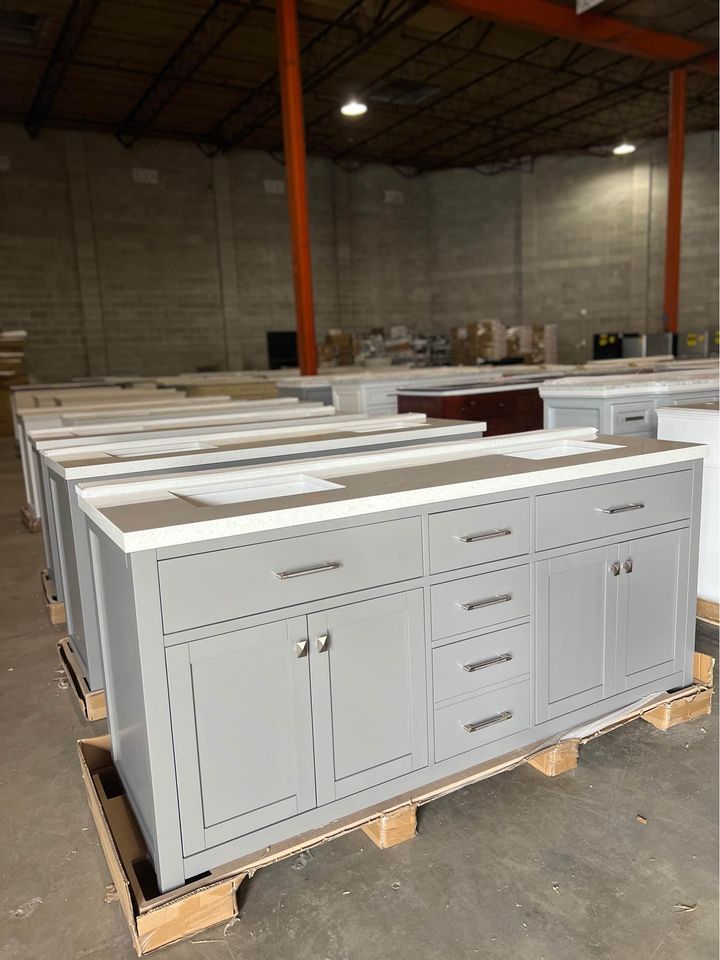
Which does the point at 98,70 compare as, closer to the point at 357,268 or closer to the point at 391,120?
the point at 391,120

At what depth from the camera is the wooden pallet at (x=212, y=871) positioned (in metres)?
1.71

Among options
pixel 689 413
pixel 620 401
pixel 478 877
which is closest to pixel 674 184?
pixel 620 401

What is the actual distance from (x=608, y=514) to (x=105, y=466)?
1.97m

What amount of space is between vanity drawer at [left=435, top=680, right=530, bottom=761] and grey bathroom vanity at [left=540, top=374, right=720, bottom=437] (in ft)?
10.2

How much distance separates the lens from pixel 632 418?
5.04 m

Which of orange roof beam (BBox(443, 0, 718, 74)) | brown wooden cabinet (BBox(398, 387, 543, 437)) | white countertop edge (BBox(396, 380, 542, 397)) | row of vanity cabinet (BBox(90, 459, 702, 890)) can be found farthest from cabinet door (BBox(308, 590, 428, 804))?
orange roof beam (BBox(443, 0, 718, 74))

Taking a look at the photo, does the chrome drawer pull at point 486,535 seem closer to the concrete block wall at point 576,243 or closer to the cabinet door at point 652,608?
the cabinet door at point 652,608

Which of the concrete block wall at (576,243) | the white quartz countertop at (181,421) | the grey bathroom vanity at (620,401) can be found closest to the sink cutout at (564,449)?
the white quartz countertop at (181,421)

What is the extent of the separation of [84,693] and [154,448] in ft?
3.95

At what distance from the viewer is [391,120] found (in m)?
14.7

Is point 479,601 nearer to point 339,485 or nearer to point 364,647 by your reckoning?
point 364,647

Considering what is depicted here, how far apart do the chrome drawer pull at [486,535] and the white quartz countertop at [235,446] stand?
4.19 ft

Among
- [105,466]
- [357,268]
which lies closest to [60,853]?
[105,466]

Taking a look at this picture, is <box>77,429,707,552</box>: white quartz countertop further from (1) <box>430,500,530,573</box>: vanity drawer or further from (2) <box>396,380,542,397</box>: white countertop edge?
(2) <box>396,380,542,397</box>: white countertop edge
